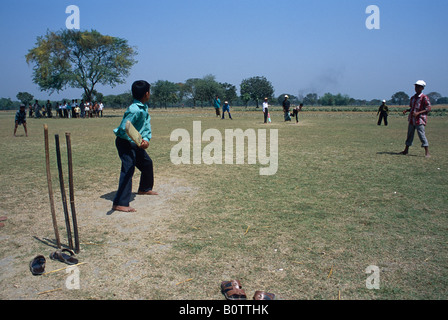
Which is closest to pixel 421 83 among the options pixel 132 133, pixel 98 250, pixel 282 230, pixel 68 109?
pixel 282 230

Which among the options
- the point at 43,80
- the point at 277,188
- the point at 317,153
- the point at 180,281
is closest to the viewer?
the point at 180,281

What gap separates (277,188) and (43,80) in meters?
41.0

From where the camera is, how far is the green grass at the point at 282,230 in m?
2.96

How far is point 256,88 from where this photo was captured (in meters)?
103

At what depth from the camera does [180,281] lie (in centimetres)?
300

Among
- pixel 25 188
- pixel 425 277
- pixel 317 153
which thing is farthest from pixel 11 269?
pixel 317 153

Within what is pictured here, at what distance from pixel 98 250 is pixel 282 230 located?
2.21 m

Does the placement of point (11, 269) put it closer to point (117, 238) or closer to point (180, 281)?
point (117, 238)

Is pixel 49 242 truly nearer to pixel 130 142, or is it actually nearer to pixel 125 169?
pixel 125 169

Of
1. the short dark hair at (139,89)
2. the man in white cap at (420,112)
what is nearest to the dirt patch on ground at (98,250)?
the short dark hair at (139,89)

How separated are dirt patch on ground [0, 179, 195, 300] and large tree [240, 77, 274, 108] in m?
99.1

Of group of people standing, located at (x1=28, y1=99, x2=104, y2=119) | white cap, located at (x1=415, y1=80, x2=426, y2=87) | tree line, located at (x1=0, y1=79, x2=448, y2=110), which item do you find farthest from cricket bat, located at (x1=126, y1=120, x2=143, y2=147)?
tree line, located at (x1=0, y1=79, x2=448, y2=110)

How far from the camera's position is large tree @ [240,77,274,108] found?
10225 cm

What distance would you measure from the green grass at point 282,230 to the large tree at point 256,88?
96.9 meters
